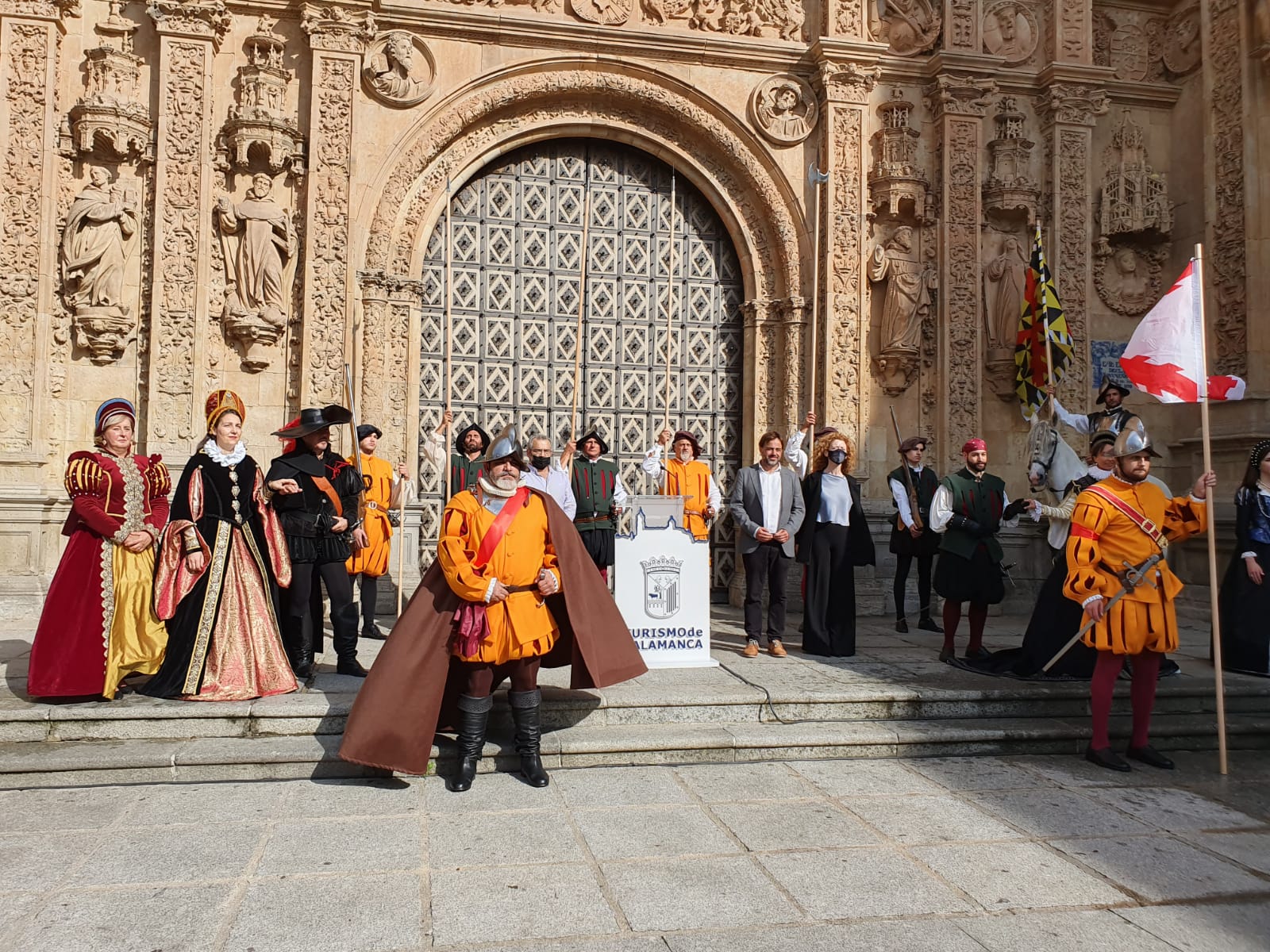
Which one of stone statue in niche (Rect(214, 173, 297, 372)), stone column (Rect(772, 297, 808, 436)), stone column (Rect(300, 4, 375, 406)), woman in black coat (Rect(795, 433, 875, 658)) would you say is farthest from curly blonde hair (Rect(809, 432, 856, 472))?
stone statue in niche (Rect(214, 173, 297, 372))

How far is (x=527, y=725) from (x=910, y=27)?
32.9 feet

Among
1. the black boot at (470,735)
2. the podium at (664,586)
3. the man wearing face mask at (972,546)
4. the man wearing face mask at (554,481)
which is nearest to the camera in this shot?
the black boot at (470,735)

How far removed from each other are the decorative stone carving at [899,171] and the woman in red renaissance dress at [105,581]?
8552 mm

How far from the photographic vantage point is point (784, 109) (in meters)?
11.0

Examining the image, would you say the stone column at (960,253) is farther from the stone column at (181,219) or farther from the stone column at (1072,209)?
the stone column at (181,219)

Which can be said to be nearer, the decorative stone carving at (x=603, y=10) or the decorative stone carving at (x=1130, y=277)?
the decorative stone carving at (x=603, y=10)

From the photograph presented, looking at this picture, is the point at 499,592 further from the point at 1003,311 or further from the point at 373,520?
the point at 1003,311

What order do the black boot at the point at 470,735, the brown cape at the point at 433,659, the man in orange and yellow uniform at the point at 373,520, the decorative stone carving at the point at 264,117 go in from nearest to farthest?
the brown cape at the point at 433,659 → the black boot at the point at 470,735 → the man in orange and yellow uniform at the point at 373,520 → the decorative stone carving at the point at 264,117

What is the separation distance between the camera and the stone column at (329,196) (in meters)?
9.69

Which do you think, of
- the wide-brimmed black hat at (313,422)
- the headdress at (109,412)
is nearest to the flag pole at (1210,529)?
the wide-brimmed black hat at (313,422)

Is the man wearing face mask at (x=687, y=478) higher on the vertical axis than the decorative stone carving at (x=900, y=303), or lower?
lower

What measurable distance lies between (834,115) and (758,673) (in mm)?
7236

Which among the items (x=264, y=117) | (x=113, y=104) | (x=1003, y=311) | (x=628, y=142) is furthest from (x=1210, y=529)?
(x=113, y=104)

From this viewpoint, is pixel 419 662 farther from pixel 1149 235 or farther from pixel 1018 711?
pixel 1149 235
